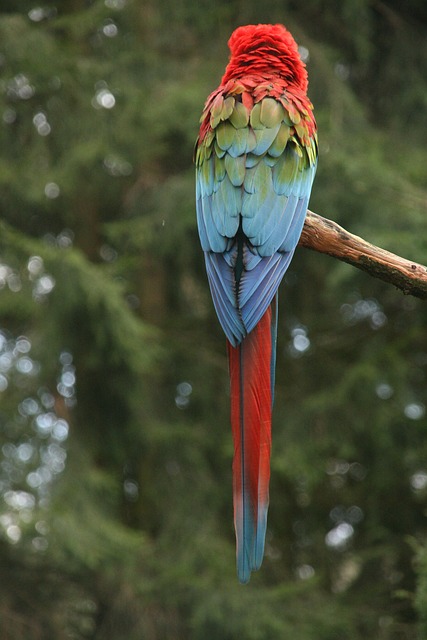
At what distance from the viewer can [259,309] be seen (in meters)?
3.42

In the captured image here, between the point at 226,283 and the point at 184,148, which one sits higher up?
the point at 226,283

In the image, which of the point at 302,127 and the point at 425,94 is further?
the point at 425,94

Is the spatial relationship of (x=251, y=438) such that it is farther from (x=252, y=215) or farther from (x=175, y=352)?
(x=175, y=352)

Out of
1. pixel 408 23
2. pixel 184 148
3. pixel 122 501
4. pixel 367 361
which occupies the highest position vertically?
pixel 408 23

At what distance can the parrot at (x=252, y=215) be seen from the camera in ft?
10.4

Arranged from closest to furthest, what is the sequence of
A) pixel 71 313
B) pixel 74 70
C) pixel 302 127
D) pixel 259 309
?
pixel 259 309 < pixel 302 127 < pixel 71 313 < pixel 74 70

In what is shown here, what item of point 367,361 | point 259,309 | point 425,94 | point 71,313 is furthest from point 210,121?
point 425,94

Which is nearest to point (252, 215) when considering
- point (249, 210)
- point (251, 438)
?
point (249, 210)

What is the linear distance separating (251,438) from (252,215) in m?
0.89

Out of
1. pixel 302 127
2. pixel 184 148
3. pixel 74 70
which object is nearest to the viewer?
pixel 302 127

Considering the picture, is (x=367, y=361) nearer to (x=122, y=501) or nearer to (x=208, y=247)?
(x=122, y=501)

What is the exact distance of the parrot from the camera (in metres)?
3.16

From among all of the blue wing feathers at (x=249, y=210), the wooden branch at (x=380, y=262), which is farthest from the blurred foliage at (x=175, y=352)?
the wooden branch at (x=380, y=262)

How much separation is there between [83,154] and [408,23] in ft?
9.11
